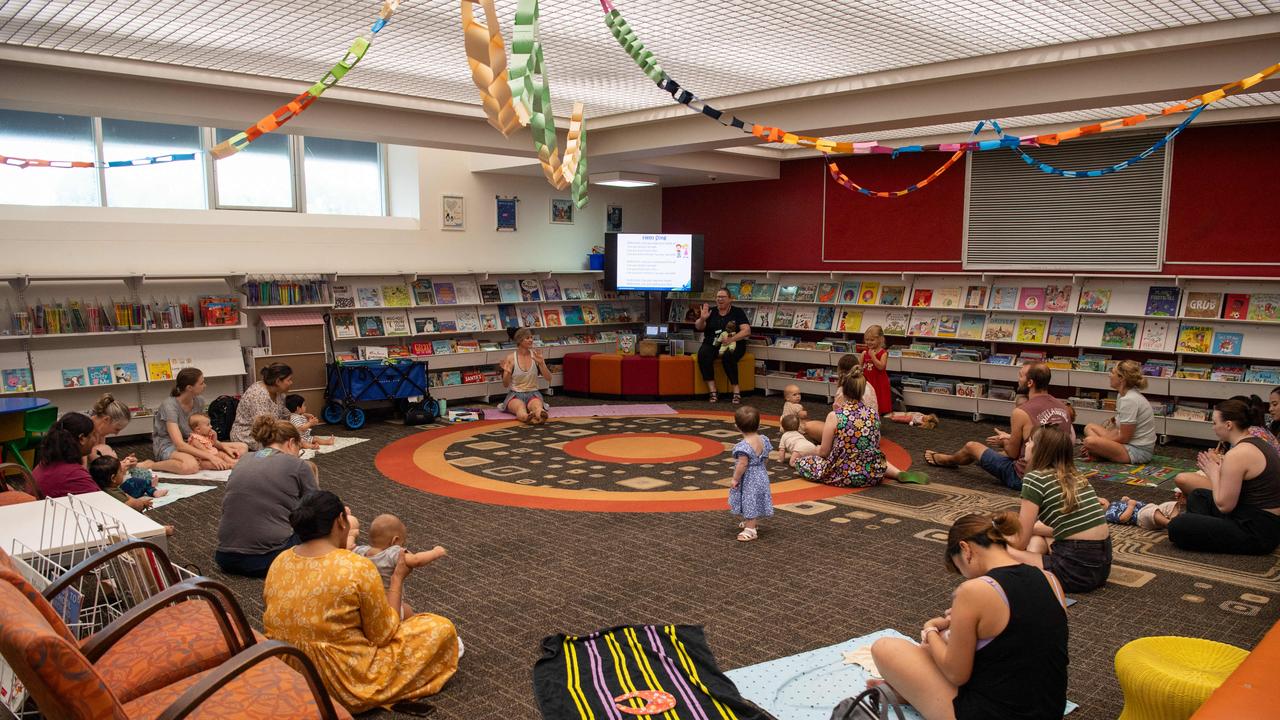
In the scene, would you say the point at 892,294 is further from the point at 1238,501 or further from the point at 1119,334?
the point at 1238,501

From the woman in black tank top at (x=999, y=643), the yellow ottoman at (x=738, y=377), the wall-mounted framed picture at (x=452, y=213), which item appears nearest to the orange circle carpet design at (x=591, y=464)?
the yellow ottoman at (x=738, y=377)

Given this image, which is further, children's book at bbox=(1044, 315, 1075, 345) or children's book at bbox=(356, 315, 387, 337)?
children's book at bbox=(356, 315, 387, 337)

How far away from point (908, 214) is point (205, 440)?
29.3 ft

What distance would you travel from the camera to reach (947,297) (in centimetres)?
1141

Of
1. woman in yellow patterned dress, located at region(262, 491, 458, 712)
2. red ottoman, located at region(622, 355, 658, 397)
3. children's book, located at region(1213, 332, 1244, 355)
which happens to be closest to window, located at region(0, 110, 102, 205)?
red ottoman, located at region(622, 355, 658, 397)

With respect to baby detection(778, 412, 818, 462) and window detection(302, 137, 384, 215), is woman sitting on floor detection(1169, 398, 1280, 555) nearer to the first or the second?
baby detection(778, 412, 818, 462)

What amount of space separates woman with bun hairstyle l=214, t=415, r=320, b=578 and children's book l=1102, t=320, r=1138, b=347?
346 inches

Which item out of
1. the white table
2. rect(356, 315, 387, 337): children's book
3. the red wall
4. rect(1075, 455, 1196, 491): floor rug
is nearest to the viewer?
the white table

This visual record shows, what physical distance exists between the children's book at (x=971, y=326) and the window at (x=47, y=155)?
10306 millimetres

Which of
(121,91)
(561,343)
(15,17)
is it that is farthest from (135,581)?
(561,343)

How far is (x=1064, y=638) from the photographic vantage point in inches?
115

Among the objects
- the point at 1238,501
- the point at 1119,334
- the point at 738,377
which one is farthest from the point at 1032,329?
the point at 1238,501

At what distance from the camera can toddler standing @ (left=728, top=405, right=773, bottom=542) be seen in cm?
606

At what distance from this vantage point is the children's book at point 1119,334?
989cm
